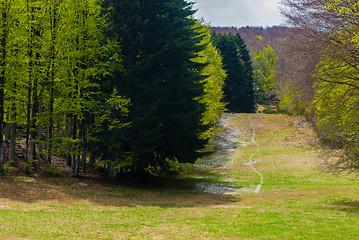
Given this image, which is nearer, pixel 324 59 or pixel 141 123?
pixel 324 59

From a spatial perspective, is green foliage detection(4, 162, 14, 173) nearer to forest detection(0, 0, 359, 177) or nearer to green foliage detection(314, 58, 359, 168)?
forest detection(0, 0, 359, 177)

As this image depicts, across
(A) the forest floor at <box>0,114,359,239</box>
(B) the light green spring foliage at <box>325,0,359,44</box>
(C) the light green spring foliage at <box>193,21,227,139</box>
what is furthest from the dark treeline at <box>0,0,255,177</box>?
(C) the light green spring foliage at <box>193,21,227,139</box>

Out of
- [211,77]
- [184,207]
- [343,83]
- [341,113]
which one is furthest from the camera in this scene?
[211,77]

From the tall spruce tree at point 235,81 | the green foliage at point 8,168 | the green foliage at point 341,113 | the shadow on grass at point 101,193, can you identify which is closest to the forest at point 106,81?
the green foliage at point 8,168

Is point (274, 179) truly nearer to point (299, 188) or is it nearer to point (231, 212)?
point (299, 188)

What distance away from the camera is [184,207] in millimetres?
16484

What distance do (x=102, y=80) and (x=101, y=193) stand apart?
743 cm

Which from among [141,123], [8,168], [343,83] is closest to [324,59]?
[343,83]

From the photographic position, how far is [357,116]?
50.6 ft

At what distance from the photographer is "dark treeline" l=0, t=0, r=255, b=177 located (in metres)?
19.7

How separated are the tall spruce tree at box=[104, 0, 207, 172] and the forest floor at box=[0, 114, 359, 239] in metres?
2.85

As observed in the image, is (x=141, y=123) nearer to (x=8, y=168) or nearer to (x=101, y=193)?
(x=101, y=193)

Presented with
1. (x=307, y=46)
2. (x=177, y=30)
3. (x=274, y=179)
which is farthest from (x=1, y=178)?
(x=274, y=179)

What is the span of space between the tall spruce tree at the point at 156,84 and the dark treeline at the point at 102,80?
2.5 inches
